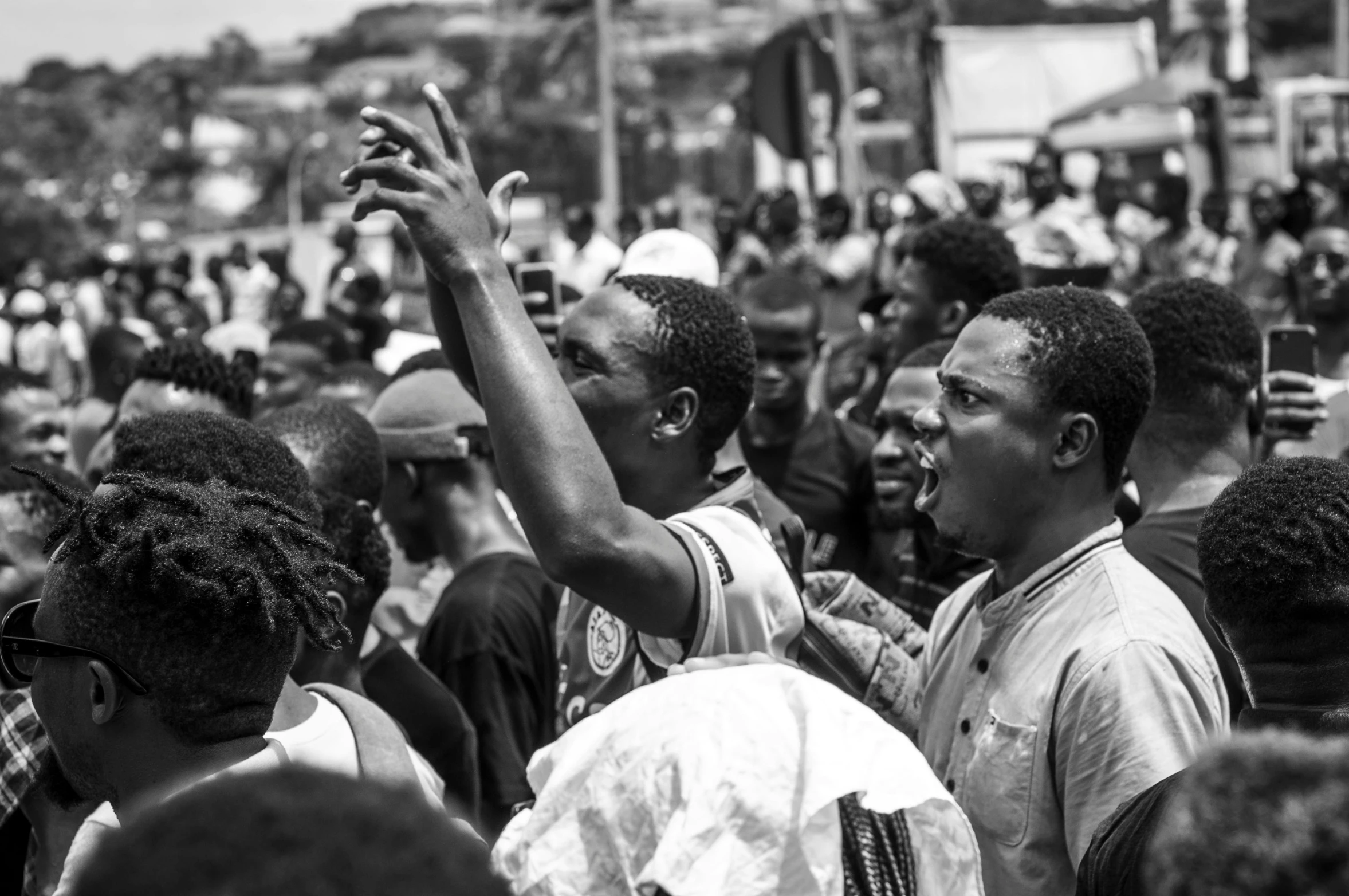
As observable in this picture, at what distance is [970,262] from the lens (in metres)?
5.39

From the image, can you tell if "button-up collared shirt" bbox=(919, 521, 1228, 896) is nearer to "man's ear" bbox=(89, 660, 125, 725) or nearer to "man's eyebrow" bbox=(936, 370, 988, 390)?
"man's eyebrow" bbox=(936, 370, 988, 390)

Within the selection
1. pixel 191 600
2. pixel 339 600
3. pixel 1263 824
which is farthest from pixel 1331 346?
pixel 1263 824

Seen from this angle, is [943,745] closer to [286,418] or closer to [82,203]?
[286,418]

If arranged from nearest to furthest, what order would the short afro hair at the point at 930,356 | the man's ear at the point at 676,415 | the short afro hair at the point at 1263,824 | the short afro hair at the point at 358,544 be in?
the short afro hair at the point at 1263,824, the man's ear at the point at 676,415, the short afro hair at the point at 358,544, the short afro hair at the point at 930,356

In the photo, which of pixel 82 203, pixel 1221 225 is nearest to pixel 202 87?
pixel 82 203

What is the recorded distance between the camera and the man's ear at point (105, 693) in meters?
2.18

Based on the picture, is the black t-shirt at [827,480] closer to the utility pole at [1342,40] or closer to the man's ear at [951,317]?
the man's ear at [951,317]

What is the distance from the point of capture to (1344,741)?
3.79ft

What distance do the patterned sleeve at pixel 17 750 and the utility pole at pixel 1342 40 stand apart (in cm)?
3141

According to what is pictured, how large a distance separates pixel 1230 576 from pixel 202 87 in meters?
131

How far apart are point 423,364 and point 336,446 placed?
1385mm

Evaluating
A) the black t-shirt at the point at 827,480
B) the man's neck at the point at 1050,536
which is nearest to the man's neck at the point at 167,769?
the man's neck at the point at 1050,536

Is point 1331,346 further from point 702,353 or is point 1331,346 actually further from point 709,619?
point 709,619

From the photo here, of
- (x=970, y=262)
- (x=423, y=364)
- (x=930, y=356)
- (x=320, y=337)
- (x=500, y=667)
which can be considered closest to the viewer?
(x=500, y=667)
